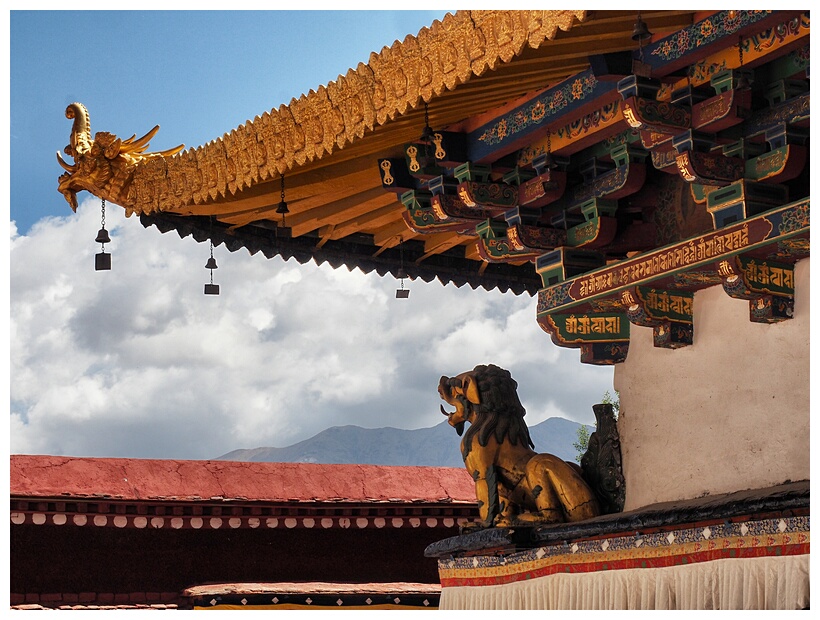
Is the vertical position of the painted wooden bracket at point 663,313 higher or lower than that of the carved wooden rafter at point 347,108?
lower

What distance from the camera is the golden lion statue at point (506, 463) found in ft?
18.7

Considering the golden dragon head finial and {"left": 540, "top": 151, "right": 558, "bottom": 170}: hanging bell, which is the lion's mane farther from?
the golden dragon head finial

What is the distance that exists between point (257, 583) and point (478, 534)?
279cm

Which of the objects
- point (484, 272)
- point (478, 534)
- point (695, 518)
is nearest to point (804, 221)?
point (695, 518)

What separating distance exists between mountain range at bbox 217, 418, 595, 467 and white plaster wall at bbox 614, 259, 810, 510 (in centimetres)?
5263

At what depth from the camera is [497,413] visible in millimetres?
6145

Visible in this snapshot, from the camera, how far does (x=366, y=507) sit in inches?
339

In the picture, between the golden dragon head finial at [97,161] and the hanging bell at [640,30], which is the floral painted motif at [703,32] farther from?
the golden dragon head finial at [97,161]

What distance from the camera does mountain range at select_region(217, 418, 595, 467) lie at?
61378 mm

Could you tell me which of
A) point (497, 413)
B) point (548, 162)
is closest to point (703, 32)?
point (548, 162)

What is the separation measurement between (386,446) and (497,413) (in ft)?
196

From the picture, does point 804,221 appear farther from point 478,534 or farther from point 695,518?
point 478,534

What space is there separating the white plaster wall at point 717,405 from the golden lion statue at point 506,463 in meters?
0.28

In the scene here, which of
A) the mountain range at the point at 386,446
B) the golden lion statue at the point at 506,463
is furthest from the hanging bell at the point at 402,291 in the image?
the mountain range at the point at 386,446
